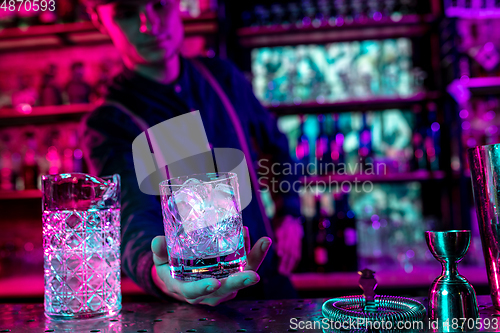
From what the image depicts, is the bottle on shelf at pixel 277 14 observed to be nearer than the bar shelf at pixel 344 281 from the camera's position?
No

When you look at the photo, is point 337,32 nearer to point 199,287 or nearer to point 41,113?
point 41,113

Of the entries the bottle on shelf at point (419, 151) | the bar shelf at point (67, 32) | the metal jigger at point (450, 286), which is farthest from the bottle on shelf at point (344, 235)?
the metal jigger at point (450, 286)

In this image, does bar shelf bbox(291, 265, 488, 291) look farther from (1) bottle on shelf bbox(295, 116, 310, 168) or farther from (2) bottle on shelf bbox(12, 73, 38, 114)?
(2) bottle on shelf bbox(12, 73, 38, 114)

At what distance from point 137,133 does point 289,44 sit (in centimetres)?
165

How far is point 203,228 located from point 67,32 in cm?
232

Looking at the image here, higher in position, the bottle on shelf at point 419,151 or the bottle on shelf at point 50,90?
the bottle on shelf at point 50,90

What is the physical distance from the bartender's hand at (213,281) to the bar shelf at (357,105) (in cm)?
181

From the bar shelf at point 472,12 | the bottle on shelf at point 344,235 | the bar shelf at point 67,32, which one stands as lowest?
the bottle on shelf at point 344,235

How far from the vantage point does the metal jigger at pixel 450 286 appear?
605 mm

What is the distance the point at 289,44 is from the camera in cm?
272

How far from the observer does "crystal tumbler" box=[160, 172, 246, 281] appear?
2.07 ft

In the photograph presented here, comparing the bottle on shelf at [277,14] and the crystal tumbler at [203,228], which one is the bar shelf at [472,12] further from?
the crystal tumbler at [203,228]

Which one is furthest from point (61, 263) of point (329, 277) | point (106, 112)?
point (329, 277)

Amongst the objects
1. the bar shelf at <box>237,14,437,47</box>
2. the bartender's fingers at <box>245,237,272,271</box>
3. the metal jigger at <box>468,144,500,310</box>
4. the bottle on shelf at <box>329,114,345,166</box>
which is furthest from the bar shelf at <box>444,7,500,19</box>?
the bartender's fingers at <box>245,237,272,271</box>
